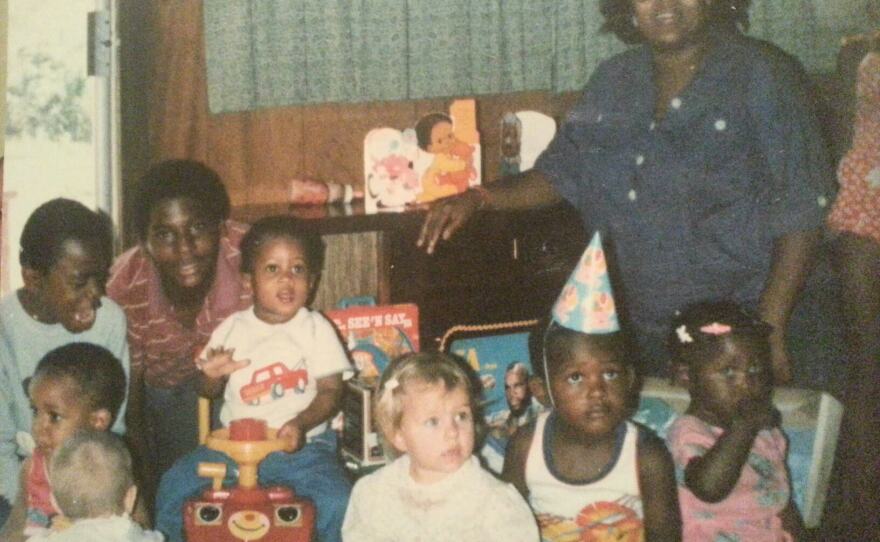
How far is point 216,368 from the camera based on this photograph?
1.63 metres

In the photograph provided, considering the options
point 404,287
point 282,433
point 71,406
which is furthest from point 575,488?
point 71,406

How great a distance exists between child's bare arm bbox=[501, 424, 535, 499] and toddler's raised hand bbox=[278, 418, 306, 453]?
12.6 inches

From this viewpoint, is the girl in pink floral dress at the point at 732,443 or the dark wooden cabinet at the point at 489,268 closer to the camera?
the girl in pink floral dress at the point at 732,443

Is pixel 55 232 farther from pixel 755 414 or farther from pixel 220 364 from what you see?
pixel 755 414

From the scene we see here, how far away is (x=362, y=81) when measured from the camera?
2.22 metres

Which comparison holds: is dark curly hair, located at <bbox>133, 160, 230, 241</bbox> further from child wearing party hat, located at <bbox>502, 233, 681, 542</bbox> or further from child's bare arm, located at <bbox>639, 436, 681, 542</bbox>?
child's bare arm, located at <bbox>639, 436, 681, 542</bbox>

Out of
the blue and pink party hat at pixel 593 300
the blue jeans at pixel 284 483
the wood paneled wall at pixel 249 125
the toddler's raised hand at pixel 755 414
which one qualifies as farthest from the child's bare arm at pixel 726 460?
the wood paneled wall at pixel 249 125

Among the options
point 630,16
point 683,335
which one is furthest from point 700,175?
point 630,16

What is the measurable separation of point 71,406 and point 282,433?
1.09 ft

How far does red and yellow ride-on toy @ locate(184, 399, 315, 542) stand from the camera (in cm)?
147

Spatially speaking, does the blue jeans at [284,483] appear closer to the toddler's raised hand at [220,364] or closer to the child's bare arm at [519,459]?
the toddler's raised hand at [220,364]

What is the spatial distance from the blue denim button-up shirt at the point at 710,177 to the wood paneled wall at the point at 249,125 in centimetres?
51

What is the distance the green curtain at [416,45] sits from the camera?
213cm

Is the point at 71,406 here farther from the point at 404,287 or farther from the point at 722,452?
the point at 722,452
